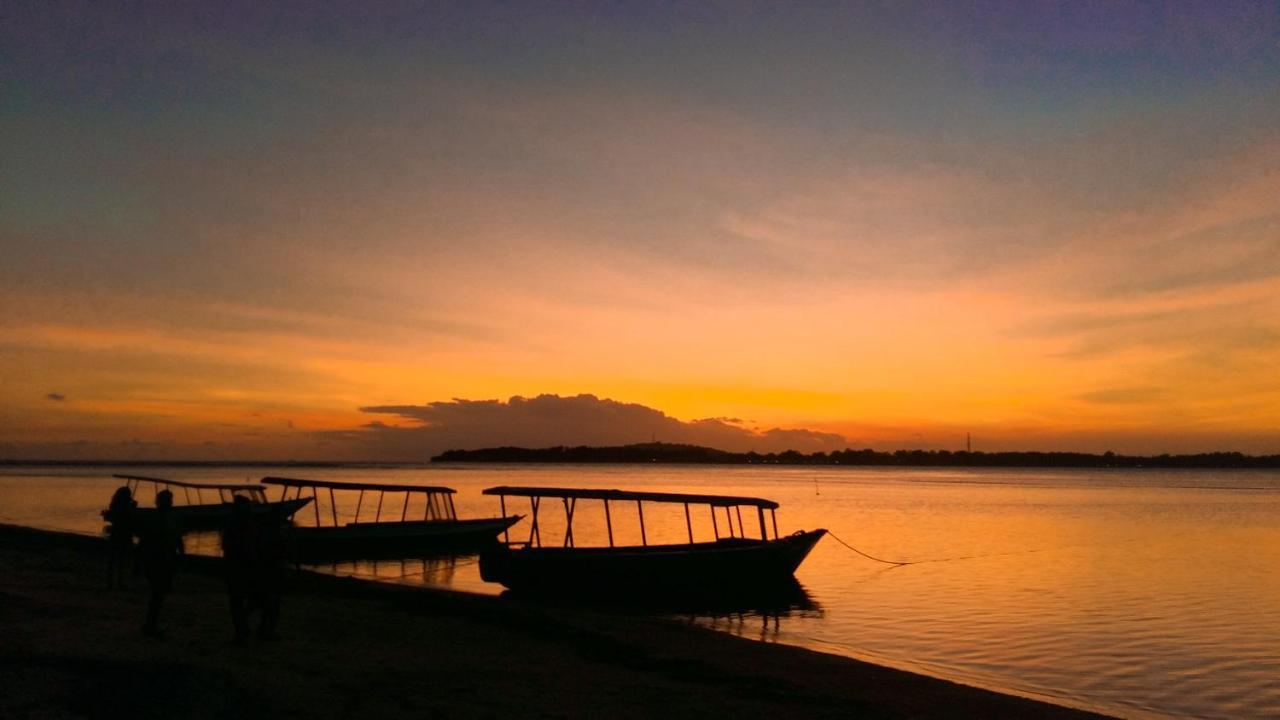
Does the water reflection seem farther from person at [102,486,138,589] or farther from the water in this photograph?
person at [102,486,138,589]

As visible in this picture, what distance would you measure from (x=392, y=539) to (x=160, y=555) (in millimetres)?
25780

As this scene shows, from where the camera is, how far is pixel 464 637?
16.4 m

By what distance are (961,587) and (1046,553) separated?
49.8 feet

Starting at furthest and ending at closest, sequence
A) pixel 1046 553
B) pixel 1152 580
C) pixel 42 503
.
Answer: pixel 42 503, pixel 1046 553, pixel 1152 580

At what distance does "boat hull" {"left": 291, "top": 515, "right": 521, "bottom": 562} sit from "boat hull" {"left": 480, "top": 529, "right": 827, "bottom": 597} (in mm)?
11890

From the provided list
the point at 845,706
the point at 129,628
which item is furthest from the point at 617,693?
the point at 129,628

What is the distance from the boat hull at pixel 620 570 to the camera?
2731 centimetres

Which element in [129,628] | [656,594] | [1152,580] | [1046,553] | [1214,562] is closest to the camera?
[129,628]

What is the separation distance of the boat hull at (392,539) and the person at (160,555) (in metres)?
23.8

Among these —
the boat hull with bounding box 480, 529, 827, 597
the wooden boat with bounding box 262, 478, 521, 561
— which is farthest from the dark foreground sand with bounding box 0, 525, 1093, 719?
the wooden boat with bounding box 262, 478, 521, 561

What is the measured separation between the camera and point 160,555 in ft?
46.1

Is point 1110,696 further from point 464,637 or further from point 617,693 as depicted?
point 464,637

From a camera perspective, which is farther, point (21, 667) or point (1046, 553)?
point (1046, 553)

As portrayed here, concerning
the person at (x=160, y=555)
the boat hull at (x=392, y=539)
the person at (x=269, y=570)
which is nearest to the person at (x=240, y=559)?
the person at (x=269, y=570)
